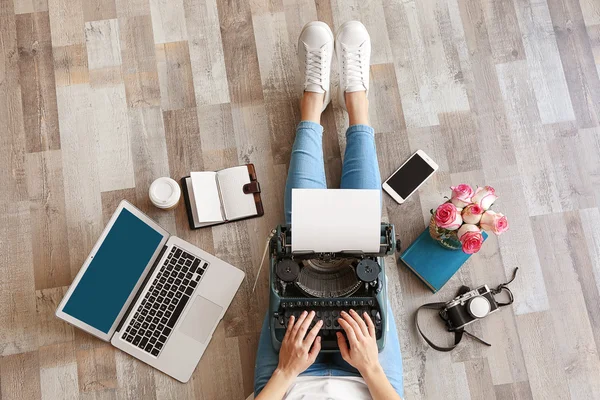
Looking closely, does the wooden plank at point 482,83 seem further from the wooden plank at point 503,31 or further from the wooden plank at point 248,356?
the wooden plank at point 248,356

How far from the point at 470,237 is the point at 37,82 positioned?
5.31 feet

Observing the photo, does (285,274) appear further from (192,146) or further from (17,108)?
(17,108)

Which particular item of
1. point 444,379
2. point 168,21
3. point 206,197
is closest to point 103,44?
point 168,21

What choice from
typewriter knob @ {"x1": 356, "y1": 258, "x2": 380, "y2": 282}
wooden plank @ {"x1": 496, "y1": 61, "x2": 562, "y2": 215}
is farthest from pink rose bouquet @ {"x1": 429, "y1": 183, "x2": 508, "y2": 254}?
wooden plank @ {"x1": 496, "y1": 61, "x2": 562, "y2": 215}

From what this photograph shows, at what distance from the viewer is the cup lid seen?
184 centimetres

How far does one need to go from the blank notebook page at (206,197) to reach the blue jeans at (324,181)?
264mm

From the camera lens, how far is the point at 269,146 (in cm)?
199

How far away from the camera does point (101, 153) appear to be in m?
1.99

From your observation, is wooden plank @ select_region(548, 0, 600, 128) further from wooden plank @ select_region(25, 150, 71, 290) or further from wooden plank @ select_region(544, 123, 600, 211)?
wooden plank @ select_region(25, 150, 71, 290)

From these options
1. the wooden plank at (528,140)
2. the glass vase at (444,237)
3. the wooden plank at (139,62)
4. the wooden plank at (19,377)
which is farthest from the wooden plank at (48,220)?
the wooden plank at (528,140)

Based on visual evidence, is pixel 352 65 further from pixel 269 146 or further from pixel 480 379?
pixel 480 379

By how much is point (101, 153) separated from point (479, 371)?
1.53 metres

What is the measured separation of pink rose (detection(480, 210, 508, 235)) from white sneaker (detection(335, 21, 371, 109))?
640 mm

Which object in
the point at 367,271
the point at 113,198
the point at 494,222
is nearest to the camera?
the point at 367,271
